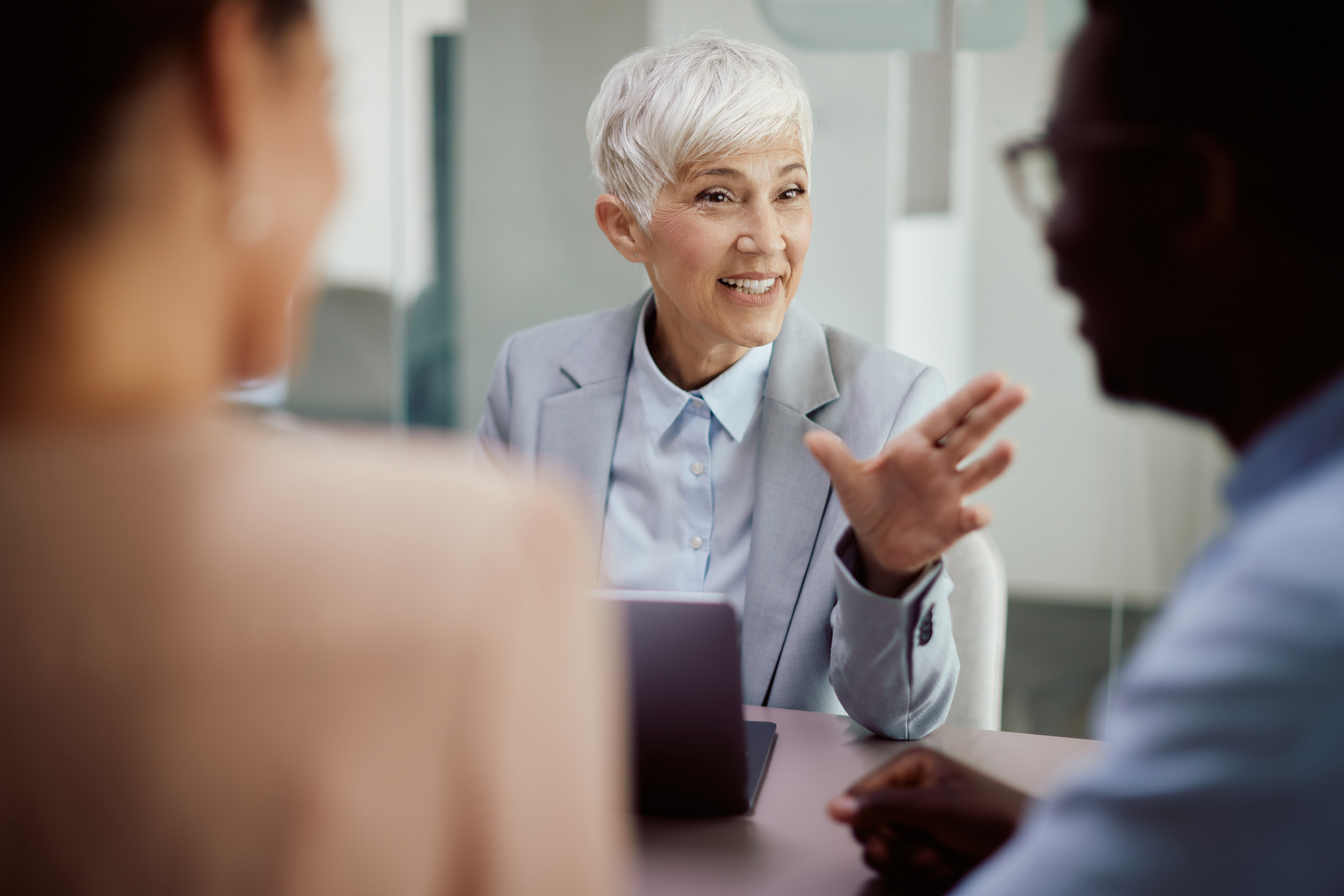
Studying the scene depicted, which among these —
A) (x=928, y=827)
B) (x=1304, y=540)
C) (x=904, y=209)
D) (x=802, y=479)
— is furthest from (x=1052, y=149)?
(x=904, y=209)

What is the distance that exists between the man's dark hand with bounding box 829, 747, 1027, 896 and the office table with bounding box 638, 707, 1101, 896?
0.03m

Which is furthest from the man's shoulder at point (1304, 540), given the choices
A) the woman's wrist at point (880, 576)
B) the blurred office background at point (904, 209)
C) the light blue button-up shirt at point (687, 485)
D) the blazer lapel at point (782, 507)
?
the blurred office background at point (904, 209)

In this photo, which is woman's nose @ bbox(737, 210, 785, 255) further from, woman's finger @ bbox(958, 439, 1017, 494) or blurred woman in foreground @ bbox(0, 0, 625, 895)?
blurred woman in foreground @ bbox(0, 0, 625, 895)

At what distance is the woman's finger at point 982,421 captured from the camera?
1.08 meters

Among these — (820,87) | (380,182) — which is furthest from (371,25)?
(820,87)

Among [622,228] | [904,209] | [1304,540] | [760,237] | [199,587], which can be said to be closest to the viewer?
[199,587]

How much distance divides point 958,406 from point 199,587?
2.77 ft

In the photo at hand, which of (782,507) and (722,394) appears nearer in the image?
(782,507)

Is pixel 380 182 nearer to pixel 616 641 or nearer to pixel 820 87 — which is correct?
pixel 820 87

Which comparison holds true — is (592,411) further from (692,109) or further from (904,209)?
(904,209)

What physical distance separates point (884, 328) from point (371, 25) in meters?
1.79

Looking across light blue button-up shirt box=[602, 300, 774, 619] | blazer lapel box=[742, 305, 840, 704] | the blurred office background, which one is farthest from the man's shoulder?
the blurred office background

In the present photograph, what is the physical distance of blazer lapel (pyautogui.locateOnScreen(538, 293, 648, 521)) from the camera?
1.70 meters

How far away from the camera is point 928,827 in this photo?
906mm
